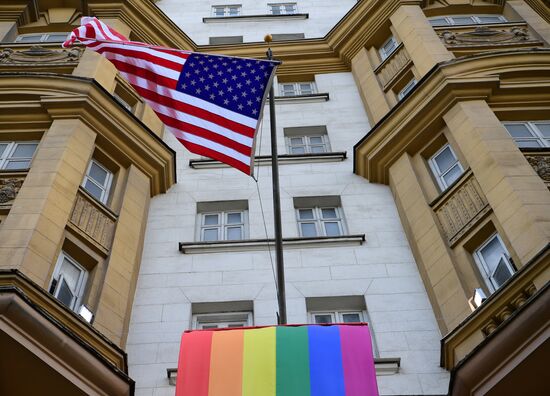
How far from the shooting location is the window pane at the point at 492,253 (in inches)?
536

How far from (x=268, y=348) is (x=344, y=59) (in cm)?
1769

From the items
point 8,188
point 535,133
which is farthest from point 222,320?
point 535,133

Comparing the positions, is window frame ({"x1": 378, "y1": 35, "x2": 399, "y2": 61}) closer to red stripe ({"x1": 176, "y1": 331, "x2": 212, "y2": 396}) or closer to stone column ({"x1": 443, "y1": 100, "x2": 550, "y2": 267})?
stone column ({"x1": 443, "y1": 100, "x2": 550, "y2": 267})

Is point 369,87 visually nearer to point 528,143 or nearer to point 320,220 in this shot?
point 320,220

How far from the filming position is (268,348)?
10297mm

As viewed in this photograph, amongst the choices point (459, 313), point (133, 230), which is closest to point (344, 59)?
point (133, 230)

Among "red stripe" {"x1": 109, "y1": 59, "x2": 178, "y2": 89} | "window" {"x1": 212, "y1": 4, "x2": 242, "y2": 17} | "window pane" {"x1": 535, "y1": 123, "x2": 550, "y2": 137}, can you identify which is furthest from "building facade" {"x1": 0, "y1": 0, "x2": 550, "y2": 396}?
"window" {"x1": 212, "y1": 4, "x2": 242, "y2": 17}

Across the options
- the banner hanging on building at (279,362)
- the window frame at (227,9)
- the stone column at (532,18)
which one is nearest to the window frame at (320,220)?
the banner hanging on building at (279,362)

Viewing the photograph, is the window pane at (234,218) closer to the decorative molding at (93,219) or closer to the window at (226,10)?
the decorative molding at (93,219)

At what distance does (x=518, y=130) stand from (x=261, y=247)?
24.1 feet

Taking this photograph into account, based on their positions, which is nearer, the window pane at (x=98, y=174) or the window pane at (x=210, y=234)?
the window pane at (x=98, y=174)

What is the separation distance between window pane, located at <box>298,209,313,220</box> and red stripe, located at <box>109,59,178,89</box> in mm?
5946

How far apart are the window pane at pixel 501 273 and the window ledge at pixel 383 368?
104 inches

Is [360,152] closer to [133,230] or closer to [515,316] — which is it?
[133,230]
